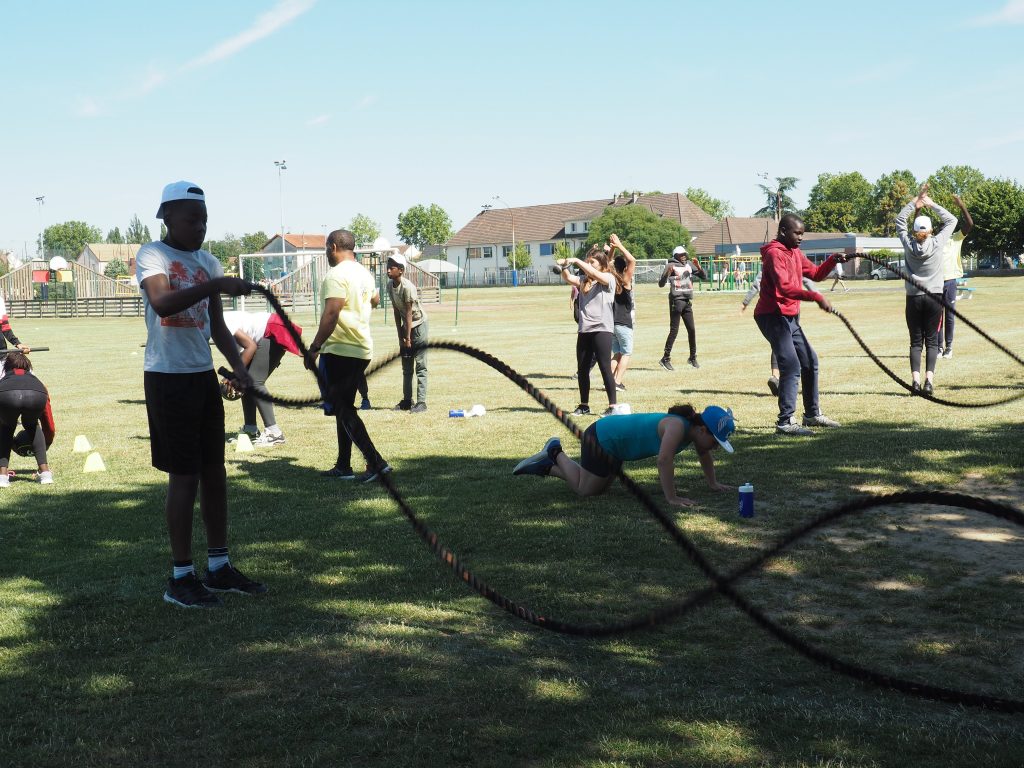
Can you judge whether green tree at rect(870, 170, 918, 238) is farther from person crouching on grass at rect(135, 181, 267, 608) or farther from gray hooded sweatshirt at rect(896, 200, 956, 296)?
person crouching on grass at rect(135, 181, 267, 608)

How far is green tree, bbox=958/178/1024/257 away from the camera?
85188 millimetres

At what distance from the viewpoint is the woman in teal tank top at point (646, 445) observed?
6.89 m

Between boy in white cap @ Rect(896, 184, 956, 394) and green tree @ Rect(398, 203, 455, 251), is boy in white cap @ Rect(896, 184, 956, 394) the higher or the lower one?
the lower one

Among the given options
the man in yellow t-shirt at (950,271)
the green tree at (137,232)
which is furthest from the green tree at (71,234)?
the man in yellow t-shirt at (950,271)

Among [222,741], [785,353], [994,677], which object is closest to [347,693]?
[222,741]

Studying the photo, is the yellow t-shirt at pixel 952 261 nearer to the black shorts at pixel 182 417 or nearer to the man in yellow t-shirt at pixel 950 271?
the man in yellow t-shirt at pixel 950 271

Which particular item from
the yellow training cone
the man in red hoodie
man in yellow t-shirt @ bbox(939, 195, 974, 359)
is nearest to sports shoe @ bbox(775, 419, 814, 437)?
the man in red hoodie

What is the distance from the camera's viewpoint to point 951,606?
486cm

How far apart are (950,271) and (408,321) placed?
782cm

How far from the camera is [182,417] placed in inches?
201

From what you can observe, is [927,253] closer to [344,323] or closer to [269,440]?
[344,323]

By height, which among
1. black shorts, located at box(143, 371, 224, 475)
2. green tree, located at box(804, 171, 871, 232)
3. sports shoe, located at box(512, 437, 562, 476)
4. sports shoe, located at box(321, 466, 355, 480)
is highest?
green tree, located at box(804, 171, 871, 232)

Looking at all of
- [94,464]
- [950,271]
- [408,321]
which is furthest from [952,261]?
[94,464]

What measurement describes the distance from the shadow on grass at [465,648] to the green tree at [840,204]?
14377 cm
